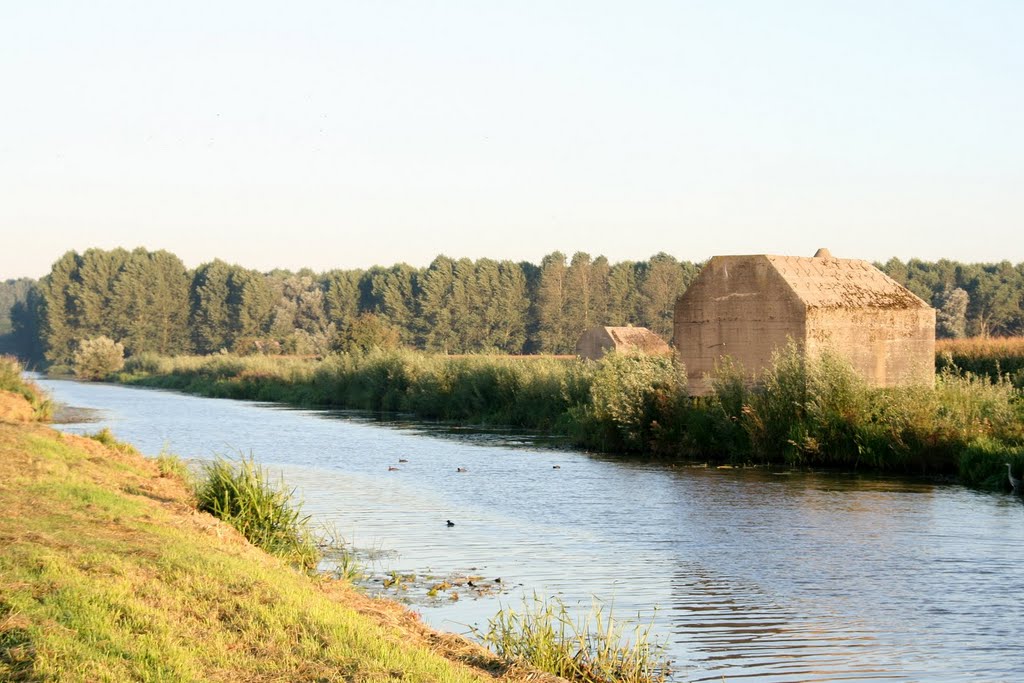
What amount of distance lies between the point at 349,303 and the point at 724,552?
107 m

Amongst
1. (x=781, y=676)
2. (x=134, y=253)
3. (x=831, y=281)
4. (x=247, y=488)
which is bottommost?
(x=781, y=676)

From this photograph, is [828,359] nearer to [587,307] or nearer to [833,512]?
[833,512]

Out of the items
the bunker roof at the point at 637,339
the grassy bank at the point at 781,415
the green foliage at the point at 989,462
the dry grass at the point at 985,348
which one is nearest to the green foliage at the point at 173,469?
the grassy bank at the point at 781,415

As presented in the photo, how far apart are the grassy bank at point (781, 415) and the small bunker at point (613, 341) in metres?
6.77

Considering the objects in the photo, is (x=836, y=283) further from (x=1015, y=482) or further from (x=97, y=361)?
(x=97, y=361)

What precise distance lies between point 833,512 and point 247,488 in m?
9.52

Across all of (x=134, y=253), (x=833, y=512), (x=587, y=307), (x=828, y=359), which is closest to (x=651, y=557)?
(x=833, y=512)

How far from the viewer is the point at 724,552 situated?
15242 mm

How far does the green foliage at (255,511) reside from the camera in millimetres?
13141

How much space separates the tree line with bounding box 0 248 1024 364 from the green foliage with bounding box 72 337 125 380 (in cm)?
1026

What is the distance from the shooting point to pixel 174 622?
25.7 ft

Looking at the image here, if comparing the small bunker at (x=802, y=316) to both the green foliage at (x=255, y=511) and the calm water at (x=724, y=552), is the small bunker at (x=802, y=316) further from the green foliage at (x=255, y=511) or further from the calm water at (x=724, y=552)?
the green foliage at (x=255, y=511)

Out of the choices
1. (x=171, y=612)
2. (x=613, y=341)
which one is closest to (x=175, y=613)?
(x=171, y=612)

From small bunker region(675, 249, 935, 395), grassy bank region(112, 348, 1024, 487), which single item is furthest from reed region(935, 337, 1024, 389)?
small bunker region(675, 249, 935, 395)
